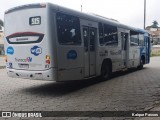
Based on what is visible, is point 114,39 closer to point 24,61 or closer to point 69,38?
point 69,38

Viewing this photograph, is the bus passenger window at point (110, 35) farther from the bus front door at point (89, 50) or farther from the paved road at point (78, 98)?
the paved road at point (78, 98)

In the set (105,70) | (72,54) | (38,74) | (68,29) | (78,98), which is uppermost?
(68,29)

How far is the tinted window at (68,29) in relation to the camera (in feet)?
29.6

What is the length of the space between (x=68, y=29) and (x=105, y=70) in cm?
406

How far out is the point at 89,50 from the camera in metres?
11.0

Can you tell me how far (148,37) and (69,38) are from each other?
40.7 feet

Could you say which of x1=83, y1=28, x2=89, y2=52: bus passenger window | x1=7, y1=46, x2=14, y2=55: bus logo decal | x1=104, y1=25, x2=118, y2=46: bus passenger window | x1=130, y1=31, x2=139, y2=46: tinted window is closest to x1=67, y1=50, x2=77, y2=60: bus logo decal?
x1=83, y1=28, x2=89, y2=52: bus passenger window

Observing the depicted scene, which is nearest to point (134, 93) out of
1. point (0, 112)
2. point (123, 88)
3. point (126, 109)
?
point (123, 88)

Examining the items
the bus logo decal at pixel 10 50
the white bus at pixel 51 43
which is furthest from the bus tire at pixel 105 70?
the bus logo decal at pixel 10 50

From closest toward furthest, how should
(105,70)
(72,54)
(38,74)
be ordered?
(38,74)
(72,54)
(105,70)

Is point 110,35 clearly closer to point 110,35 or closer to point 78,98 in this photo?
point 110,35

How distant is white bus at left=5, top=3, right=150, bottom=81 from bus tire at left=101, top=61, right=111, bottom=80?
1.96ft

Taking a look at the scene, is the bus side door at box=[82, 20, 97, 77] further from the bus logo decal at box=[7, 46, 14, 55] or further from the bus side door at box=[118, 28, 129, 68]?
the bus side door at box=[118, 28, 129, 68]

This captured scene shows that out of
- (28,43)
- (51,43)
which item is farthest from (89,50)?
(28,43)
